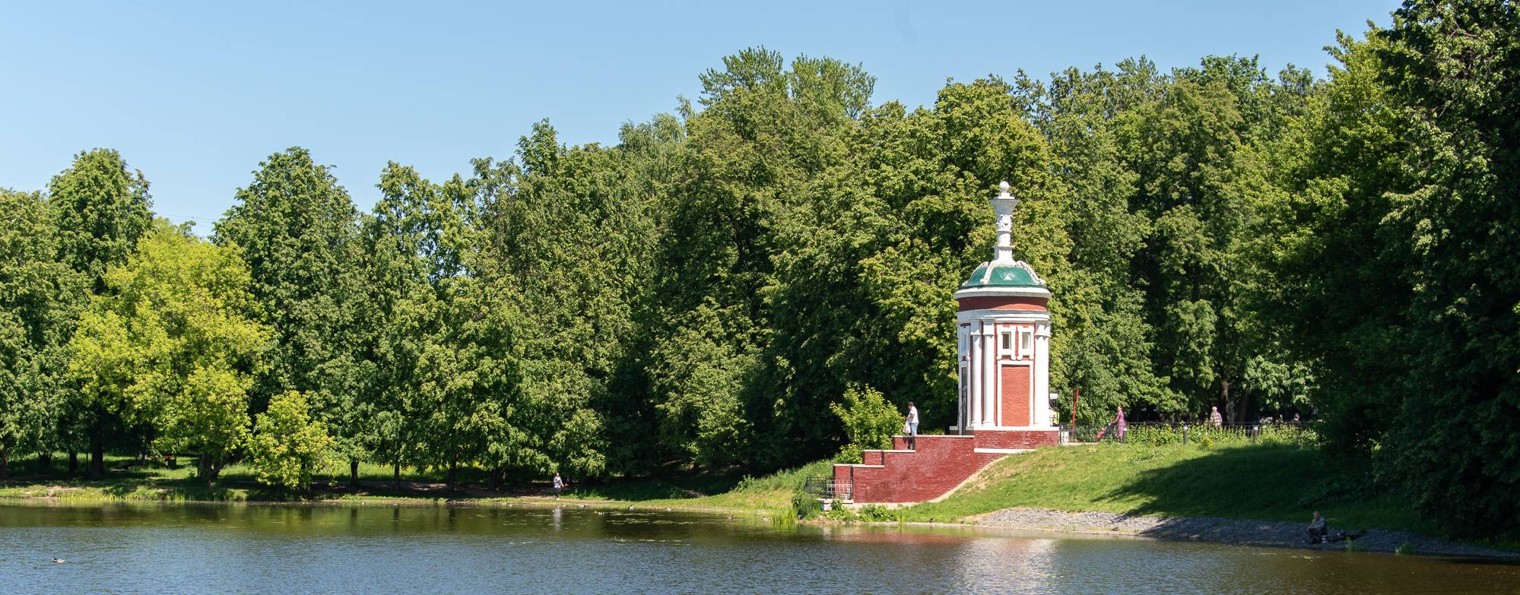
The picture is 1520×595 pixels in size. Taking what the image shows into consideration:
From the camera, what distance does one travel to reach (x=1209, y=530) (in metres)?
39.1

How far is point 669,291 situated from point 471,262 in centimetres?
775

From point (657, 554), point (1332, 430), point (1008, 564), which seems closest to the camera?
point (1008, 564)

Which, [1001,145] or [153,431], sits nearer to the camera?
[1001,145]

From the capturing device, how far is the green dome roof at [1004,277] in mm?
47188

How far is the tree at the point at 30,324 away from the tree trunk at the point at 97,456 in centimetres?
262

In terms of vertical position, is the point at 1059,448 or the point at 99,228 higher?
the point at 99,228

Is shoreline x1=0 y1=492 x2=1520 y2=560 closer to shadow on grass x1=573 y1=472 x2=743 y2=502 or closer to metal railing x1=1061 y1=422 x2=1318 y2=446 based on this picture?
shadow on grass x1=573 y1=472 x2=743 y2=502

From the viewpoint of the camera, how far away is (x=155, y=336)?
66.1 m

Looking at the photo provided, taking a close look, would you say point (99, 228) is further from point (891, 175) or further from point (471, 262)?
point (891, 175)

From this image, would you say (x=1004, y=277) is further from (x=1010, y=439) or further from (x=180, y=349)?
(x=180, y=349)

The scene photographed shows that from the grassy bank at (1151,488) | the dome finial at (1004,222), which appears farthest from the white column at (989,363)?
the dome finial at (1004,222)

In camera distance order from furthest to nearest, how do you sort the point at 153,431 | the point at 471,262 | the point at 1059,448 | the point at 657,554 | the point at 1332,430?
1. the point at 153,431
2. the point at 471,262
3. the point at 1059,448
4. the point at 1332,430
5. the point at 657,554

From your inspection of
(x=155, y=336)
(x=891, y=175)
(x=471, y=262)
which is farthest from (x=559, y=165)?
(x=891, y=175)

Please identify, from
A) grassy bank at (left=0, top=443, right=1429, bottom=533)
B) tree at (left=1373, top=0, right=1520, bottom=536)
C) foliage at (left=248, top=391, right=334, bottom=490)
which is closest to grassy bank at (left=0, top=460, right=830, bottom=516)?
grassy bank at (left=0, top=443, right=1429, bottom=533)
